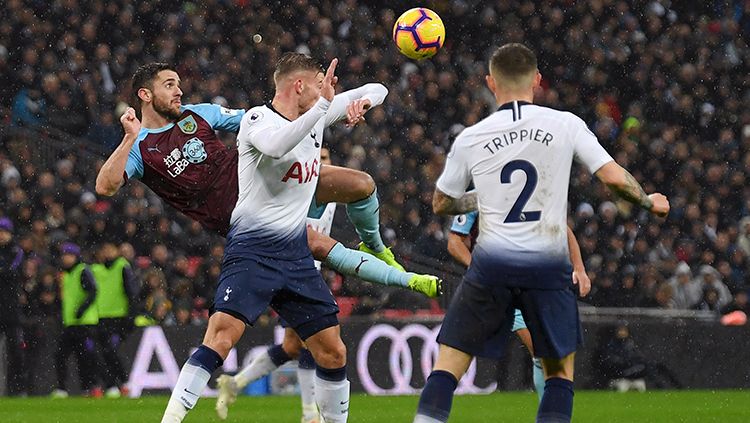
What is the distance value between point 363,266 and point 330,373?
127cm

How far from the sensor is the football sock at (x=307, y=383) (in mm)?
10127

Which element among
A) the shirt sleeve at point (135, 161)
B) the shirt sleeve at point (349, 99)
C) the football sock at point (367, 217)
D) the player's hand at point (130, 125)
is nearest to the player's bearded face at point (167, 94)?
the shirt sleeve at point (135, 161)

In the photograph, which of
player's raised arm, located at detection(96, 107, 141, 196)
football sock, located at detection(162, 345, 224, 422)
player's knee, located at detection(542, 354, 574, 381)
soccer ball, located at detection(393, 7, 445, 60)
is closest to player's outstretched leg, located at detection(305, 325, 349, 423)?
football sock, located at detection(162, 345, 224, 422)

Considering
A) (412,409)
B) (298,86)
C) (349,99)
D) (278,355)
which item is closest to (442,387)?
(298,86)

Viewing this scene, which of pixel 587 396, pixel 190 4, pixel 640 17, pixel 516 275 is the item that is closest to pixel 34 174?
pixel 190 4

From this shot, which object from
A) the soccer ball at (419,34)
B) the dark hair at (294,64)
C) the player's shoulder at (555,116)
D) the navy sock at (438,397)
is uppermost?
the soccer ball at (419,34)

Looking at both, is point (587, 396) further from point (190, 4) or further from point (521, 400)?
point (190, 4)

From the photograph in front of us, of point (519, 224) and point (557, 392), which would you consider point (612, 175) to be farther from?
point (557, 392)

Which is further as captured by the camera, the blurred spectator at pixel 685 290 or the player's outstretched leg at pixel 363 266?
the blurred spectator at pixel 685 290

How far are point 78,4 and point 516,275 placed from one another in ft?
52.5

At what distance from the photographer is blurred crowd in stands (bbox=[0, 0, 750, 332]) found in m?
17.8

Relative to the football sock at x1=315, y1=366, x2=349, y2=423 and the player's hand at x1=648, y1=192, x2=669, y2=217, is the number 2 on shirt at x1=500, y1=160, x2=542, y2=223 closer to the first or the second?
the player's hand at x1=648, y1=192, x2=669, y2=217

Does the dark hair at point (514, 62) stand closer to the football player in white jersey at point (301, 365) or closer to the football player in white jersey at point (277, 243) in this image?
the football player in white jersey at point (277, 243)

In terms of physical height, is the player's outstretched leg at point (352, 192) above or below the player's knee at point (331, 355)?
above
